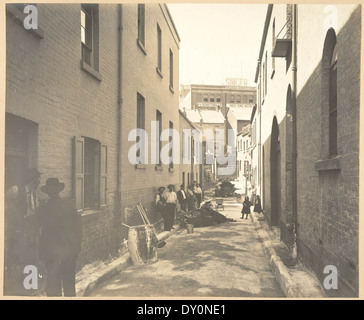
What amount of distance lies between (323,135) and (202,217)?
6789mm

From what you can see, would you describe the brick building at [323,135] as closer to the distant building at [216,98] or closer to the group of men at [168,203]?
the distant building at [216,98]

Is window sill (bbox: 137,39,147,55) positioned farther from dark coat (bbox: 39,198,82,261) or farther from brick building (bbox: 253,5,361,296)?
dark coat (bbox: 39,198,82,261)

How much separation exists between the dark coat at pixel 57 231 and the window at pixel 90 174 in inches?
31.1

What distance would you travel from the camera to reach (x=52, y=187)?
454 cm

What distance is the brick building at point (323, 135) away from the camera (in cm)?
398

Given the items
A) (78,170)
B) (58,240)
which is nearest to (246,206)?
(78,170)

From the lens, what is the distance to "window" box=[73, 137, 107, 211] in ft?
17.8

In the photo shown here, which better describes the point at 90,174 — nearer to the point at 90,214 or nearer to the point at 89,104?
the point at 90,214

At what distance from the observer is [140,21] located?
8.45 metres

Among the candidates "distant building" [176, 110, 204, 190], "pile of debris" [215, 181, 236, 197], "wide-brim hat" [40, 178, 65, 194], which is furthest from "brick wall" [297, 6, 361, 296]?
"distant building" [176, 110, 204, 190]

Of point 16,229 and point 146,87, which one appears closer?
point 16,229

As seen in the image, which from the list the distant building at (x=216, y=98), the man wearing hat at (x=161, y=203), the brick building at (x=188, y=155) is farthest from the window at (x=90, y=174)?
the brick building at (x=188, y=155)
